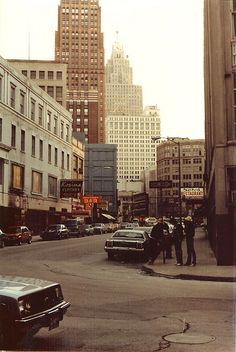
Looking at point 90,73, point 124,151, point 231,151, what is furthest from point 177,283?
point 124,151

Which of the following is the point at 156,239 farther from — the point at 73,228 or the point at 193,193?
the point at 193,193

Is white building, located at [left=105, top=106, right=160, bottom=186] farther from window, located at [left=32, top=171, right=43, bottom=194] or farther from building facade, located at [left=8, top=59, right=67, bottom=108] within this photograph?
window, located at [left=32, top=171, right=43, bottom=194]

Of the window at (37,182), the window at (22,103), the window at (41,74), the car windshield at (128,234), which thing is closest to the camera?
the car windshield at (128,234)

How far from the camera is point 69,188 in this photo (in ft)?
191

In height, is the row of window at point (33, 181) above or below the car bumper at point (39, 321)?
above

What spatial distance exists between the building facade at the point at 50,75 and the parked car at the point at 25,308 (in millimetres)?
78323

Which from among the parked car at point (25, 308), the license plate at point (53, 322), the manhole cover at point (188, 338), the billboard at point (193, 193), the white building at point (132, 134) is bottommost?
the manhole cover at point (188, 338)

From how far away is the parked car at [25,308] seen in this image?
20.3 feet

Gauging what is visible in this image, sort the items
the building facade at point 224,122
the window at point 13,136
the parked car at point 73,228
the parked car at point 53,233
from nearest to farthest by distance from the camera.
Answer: the building facade at point 224,122, the parked car at point 53,233, the window at point 13,136, the parked car at point 73,228

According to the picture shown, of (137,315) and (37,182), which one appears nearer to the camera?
(137,315)

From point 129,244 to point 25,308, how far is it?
15590mm

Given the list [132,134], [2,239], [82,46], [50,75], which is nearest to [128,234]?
[2,239]

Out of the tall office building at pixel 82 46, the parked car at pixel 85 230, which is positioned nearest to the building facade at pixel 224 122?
the parked car at pixel 85 230

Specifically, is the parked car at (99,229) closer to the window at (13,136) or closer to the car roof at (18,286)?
the window at (13,136)
